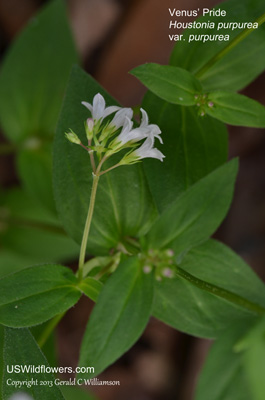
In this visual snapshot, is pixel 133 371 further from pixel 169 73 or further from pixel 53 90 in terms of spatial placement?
pixel 169 73

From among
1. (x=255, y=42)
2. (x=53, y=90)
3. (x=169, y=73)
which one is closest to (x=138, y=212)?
(x=169, y=73)

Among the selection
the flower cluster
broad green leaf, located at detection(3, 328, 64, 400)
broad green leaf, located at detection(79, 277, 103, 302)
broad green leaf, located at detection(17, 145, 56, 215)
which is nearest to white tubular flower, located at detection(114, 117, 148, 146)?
the flower cluster

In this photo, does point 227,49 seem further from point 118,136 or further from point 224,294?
point 224,294

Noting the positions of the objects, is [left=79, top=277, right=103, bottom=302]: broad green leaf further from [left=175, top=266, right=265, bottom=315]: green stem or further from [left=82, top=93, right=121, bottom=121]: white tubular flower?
[left=82, top=93, right=121, bottom=121]: white tubular flower

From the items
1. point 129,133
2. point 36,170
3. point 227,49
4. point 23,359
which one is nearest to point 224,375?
point 23,359

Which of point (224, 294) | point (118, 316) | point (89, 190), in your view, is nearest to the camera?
point (118, 316)
